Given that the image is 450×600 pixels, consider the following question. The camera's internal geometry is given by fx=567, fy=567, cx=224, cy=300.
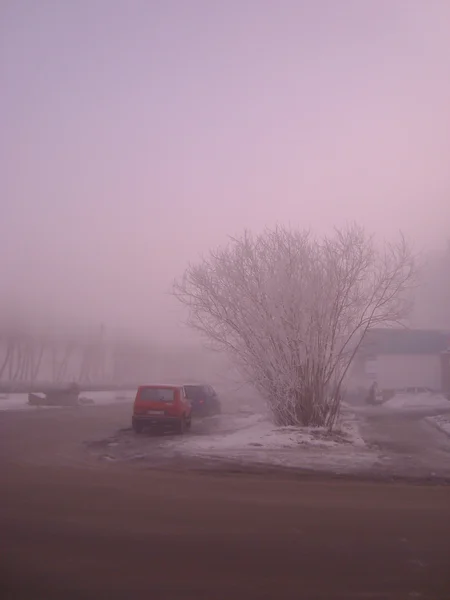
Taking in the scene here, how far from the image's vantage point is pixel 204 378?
6372cm

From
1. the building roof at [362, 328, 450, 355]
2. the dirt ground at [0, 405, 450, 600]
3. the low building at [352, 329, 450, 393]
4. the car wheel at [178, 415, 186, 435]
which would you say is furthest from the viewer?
the building roof at [362, 328, 450, 355]

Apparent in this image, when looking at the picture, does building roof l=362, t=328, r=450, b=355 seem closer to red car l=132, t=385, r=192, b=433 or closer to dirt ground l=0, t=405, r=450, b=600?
red car l=132, t=385, r=192, b=433

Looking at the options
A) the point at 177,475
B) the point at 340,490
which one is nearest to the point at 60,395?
the point at 177,475

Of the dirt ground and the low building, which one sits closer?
the dirt ground

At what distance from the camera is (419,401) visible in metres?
38.8

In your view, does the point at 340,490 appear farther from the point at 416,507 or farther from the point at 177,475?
the point at 177,475

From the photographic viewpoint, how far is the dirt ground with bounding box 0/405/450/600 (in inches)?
200

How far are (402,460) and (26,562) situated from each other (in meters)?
9.82

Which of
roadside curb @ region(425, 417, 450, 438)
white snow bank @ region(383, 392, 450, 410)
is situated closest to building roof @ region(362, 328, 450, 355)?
white snow bank @ region(383, 392, 450, 410)

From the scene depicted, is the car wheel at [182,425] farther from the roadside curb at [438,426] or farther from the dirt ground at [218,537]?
the roadside curb at [438,426]

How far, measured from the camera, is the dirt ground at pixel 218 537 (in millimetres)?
5070

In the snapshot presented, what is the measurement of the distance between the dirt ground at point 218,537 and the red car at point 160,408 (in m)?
7.12

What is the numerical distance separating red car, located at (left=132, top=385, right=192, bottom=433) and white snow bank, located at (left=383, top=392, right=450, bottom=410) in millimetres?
19833

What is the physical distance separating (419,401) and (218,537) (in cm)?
3515
